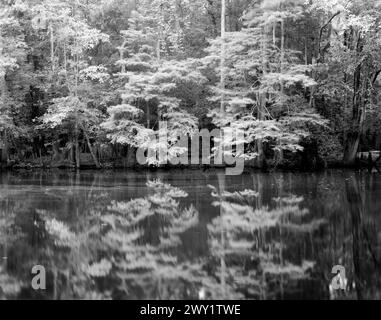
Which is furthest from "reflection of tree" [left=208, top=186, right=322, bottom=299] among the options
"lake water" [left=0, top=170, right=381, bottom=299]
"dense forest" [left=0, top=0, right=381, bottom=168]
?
"dense forest" [left=0, top=0, right=381, bottom=168]

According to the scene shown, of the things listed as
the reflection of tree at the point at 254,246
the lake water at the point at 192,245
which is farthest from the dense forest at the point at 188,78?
the reflection of tree at the point at 254,246

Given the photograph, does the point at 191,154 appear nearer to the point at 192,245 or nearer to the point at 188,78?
the point at 188,78

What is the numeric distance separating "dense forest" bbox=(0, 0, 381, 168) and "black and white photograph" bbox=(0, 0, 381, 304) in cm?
10

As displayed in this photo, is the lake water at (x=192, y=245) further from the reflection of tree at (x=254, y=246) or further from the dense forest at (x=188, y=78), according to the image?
the dense forest at (x=188, y=78)

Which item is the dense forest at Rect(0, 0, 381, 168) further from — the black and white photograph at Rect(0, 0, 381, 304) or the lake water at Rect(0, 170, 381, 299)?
the lake water at Rect(0, 170, 381, 299)

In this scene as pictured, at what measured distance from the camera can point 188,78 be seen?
20.7 metres

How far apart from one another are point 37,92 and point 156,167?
26.5ft

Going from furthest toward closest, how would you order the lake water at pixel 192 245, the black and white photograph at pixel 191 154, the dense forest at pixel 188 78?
the dense forest at pixel 188 78
the black and white photograph at pixel 191 154
the lake water at pixel 192 245

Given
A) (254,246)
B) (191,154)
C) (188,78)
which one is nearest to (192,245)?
(254,246)

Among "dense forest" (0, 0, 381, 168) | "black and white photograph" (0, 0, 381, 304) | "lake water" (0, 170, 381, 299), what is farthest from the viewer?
"dense forest" (0, 0, 381, 168)

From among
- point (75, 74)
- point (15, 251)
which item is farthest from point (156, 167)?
point (15, 251)

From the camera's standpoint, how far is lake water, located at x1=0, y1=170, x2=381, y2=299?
452 centimetres

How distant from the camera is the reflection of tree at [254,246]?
4.62 meters

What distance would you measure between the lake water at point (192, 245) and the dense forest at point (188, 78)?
29.3ft
